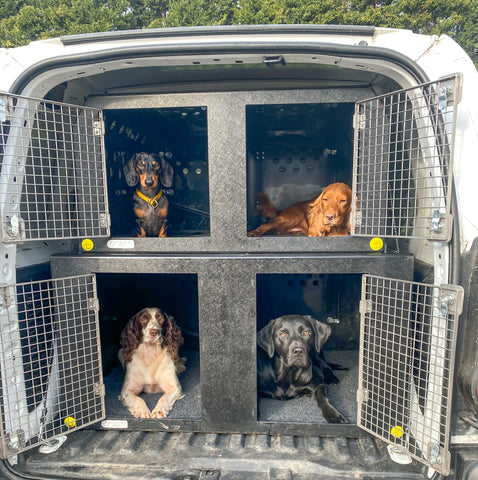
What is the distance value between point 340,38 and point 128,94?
1.25 meters

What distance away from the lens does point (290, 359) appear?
2365mm

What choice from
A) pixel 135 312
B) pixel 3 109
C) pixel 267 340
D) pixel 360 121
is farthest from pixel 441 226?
pixel 135 312

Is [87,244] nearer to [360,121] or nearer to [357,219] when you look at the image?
[357,219]

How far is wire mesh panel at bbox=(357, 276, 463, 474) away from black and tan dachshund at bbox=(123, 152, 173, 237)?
150cm

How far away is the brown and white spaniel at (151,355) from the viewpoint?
246cm

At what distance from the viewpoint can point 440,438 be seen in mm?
1661

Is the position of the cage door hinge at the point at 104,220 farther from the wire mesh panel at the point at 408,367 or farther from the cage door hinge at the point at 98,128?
the wire mesh panel at the point at 408,367

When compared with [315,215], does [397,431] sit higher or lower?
lower

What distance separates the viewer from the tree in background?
14125 millimetres

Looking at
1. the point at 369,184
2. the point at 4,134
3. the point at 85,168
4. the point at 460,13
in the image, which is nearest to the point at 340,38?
the point at 369,184

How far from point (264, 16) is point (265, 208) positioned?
1397cm

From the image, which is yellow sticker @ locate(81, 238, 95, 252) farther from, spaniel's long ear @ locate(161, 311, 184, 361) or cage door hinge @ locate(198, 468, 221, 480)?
cage door hinge @ locate(198, 468, 221, 480)

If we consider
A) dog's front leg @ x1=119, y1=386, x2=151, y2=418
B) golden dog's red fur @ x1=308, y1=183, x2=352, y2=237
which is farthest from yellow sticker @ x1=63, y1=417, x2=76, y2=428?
golden dog's red fur @ x1=308, y1=183, x2=352, y2=237

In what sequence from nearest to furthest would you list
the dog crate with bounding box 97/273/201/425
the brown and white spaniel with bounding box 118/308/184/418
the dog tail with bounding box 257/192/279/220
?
the dog crate with bounding box 97/273/201/425, the brown and white spaniel with bounding box 118/308/184/418, the dog tail with bounding box 257/192/279/220
